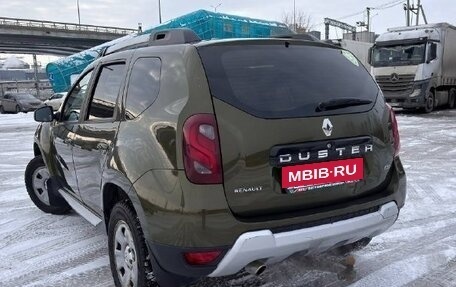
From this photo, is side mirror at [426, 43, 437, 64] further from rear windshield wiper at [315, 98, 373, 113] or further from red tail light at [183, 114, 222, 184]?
red tail light at [183, 114, 222, 184]

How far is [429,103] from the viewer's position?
58.8 ft

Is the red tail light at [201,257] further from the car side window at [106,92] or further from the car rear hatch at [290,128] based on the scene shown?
the car side window at [106,92]

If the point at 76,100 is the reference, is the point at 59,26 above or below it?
above

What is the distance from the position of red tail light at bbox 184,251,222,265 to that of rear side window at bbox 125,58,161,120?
0.94 m

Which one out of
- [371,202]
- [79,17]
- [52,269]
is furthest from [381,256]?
[79,17]

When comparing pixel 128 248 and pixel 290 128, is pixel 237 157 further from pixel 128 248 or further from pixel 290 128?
pixel 128 248

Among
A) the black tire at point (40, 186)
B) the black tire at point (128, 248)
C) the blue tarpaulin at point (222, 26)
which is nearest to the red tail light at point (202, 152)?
the black tire at point (128, 248)

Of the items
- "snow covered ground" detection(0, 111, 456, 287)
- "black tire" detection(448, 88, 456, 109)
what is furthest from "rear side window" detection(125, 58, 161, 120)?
"black tire" detection(448, 88, 456, 109)

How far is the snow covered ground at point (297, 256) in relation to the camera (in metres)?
3.39

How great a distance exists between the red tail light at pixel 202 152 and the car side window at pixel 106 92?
980mm

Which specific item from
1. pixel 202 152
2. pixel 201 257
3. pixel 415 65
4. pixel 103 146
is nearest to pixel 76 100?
pixel 103 146

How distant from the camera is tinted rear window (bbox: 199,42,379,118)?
2.61m

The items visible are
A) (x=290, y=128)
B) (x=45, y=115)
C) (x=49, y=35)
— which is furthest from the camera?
(x=49, y=35)

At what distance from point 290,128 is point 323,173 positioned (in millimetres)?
347
